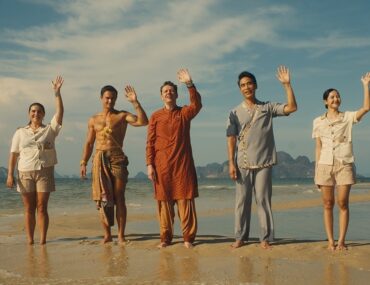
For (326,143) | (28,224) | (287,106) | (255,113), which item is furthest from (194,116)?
(28,224)

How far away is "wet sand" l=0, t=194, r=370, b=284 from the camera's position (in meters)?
4.32

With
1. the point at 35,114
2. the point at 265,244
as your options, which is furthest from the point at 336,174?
the point at 35,114

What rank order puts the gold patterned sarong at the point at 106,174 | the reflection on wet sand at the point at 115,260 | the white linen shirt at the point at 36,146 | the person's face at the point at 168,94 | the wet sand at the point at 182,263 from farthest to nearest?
the white linen shirt at the point at 36,146 < the gold patterned sarong at the point at 106,174 < the person's face at the point at 168,94 < the reflection on wet sand at the point at 115,260 < the wet sand at the point at 182,263

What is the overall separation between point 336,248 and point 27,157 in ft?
13.9

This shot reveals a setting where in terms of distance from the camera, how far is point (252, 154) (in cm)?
570

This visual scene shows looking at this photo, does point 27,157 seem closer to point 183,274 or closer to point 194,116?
point 194,116

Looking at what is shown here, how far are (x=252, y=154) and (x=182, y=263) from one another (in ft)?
5.27

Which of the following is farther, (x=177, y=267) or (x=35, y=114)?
(x=35, y=114)

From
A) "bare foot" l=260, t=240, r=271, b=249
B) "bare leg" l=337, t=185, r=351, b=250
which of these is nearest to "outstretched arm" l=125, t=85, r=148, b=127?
"bare foot" l=260, t=240, r=271, b=249

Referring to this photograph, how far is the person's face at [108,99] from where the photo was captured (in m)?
6.32

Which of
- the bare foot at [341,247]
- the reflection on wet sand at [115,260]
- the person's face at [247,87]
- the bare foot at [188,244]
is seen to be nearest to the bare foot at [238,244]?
the bare foot at [188,244]

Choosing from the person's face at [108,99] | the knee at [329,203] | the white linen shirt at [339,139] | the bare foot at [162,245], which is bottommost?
the bare foot at [162,245]

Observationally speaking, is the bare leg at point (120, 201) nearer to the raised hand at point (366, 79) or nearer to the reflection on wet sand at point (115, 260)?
the reflection on wet sand at point (115, 260)

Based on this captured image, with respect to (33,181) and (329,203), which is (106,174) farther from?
(329,203)
